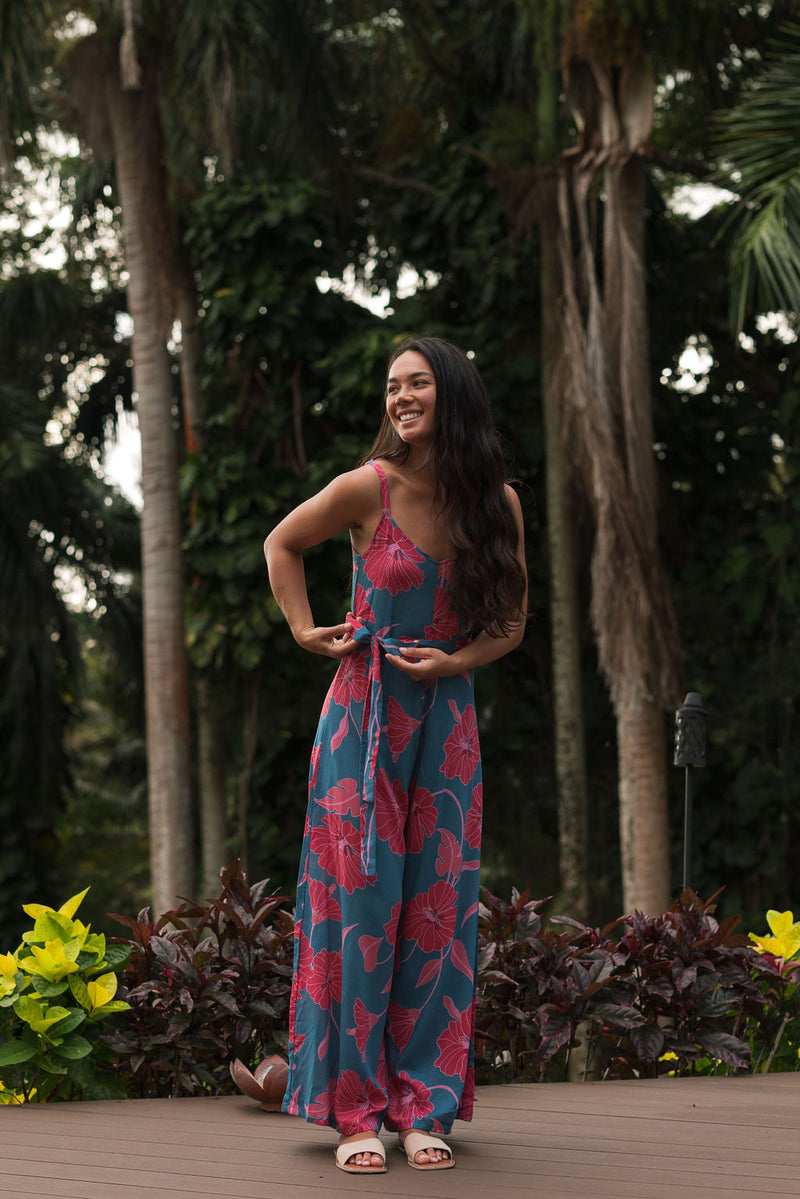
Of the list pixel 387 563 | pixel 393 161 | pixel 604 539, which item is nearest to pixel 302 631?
pixel 387 563

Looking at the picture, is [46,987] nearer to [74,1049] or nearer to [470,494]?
[74,1049]

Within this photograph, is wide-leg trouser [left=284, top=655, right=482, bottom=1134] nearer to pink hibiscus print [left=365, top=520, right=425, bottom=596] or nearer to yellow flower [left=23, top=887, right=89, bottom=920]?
pink hibiscus print [left=365, top=520, right=425, bottom=596]

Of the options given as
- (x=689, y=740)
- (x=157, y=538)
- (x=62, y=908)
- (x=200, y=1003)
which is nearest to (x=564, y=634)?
(x=157, y=538)

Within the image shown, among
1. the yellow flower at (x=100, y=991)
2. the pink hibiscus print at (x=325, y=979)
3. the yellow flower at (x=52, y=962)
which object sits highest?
the pink hibiscus print at (x=325, y=979)

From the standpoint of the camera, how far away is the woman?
8.45ft

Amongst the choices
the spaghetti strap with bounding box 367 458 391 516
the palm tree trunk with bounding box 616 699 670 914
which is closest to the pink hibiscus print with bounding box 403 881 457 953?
the spaghetti strap with bounding box 367 458 391 516

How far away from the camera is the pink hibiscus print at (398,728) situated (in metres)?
2.62

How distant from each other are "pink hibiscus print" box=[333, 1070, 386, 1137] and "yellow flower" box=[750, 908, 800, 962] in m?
1.61

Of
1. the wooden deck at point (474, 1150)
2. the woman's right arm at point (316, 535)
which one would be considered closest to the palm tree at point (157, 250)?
the wooden deck at point (474, 1150)

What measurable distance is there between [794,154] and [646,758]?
3.42 meters

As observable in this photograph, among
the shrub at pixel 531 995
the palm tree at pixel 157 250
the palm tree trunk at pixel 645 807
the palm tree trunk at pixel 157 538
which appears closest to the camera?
the shrub at pixel 531 995

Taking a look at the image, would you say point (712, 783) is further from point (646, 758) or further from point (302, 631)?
point (302, 631)

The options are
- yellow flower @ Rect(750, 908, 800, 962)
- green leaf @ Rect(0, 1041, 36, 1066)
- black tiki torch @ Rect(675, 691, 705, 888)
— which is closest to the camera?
green leaf @ Rect(0, 1041, 36, 1066)

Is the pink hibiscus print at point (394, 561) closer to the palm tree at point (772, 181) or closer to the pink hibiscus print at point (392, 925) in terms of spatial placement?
the pink hibiscus print at point (392, 925)
